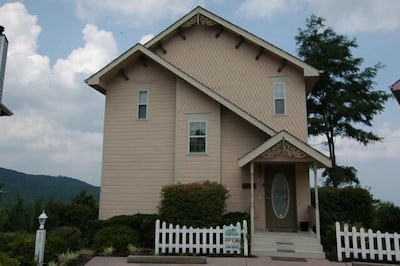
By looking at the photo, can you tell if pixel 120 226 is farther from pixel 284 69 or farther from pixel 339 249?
pixel 284 69

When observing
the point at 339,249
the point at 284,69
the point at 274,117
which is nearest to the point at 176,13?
the point at 284,69

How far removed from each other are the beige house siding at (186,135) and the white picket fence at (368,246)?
518cm

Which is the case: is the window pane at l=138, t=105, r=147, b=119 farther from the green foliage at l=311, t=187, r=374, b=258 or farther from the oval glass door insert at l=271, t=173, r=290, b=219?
the green foliage at l=311, t=187, r=374, b=258

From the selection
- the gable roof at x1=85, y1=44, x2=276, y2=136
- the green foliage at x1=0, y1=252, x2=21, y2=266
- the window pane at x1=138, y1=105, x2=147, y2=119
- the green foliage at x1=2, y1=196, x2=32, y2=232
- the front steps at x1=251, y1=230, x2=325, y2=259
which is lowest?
the front steps at x1=251, y1=230, x2=325, y2=259

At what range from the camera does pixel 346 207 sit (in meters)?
12.5

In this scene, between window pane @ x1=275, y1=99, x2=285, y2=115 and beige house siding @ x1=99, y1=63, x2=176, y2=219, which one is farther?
window pane @ x1=275, y1=99, x2=285, y2=115

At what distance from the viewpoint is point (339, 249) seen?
9.74m

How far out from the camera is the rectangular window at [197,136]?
13.8m

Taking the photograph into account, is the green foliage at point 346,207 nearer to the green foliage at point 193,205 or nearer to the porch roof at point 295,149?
the porch roof at point 295,149

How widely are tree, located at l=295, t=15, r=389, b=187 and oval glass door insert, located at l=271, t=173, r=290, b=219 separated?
31.2ft

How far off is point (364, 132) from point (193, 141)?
14.0 meters

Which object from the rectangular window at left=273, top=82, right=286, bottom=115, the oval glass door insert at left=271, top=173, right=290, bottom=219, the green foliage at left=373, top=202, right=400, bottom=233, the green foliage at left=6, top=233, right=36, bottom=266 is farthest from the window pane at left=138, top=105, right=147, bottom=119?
the green foliage at left=373, top=202, right=400, bottom=233

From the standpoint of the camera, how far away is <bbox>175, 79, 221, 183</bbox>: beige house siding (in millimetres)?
13539

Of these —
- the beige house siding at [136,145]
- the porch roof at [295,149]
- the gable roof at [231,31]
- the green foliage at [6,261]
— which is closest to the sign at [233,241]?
the porch roof at [295,149]
